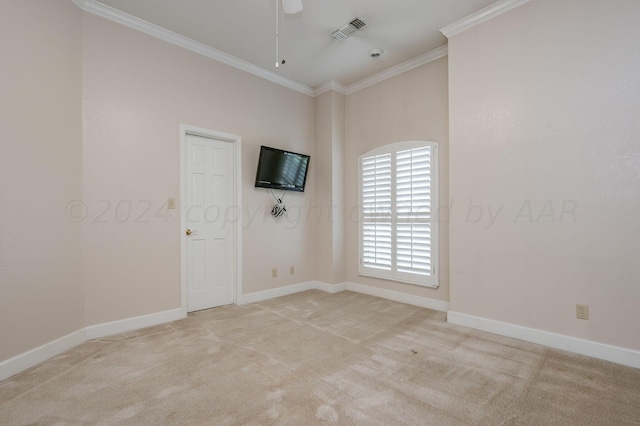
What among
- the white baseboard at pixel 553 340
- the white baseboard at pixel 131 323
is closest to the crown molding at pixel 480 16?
the white baseboard at pixel 553 340

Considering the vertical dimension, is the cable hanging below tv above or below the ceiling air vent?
below

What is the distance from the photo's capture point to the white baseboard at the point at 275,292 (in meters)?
3.95

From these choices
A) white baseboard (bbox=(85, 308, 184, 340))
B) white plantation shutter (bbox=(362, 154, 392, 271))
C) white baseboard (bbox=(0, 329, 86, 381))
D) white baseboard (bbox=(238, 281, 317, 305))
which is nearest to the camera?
white baseboard (bbox=(0, 329, 86, 381))

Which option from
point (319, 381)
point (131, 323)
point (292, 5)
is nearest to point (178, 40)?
point (292, 5)

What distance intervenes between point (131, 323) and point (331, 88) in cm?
397

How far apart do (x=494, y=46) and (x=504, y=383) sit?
2.97m

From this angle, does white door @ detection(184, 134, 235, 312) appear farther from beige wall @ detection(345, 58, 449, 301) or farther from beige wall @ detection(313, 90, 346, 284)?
beige wall @ detection(345, 58, 449, 301)

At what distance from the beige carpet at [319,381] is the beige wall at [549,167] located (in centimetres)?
47

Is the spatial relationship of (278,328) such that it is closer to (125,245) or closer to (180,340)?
(180,340)

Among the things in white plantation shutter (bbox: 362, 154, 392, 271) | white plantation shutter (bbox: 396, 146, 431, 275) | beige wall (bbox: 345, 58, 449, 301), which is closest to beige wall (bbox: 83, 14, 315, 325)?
beige wall (bbox: 345, 58, 449, 301)

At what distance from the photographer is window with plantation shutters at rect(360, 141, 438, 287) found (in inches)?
145

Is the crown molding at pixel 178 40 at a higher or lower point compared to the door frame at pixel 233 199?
higher

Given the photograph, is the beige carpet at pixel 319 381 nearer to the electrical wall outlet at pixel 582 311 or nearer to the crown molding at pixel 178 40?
the electrical wall outlet at pixel 582 311

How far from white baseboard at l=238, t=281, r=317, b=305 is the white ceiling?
307 centimetres
